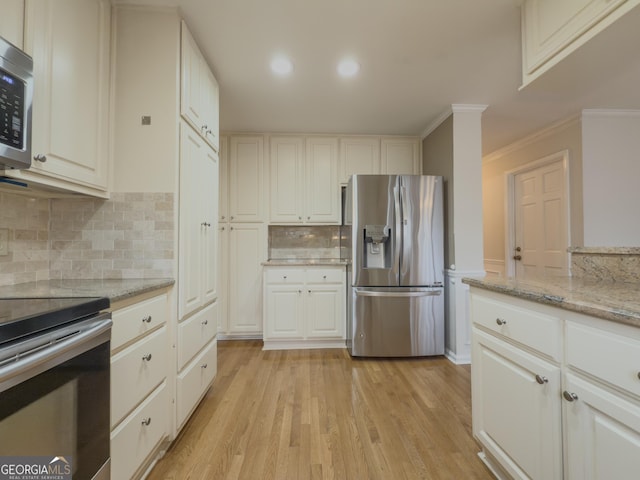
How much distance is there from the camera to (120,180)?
1.53m

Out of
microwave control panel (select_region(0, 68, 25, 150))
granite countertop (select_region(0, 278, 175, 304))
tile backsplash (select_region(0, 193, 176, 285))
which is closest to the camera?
microwave control panel (select_region(0, 68, 25, 150))

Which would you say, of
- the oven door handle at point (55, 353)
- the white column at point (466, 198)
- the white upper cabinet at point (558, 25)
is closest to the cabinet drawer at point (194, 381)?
the oven door handle at point (55, 353)

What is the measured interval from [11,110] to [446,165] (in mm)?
2972

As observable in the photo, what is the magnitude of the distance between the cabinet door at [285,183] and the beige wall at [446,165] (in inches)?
57.6

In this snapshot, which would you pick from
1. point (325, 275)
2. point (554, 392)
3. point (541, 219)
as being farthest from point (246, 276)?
point (541, 219)

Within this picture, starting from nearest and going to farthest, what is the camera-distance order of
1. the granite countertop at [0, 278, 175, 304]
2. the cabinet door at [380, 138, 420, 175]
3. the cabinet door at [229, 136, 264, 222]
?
the granite countertop at [0, 278, 175, 304] < the cabinet door at [229, 136, 264, 222] < the cabinet door at [380, 138, 420, 175]

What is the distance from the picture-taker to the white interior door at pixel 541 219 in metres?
3.10

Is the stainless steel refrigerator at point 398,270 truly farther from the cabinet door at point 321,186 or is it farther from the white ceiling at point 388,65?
the white ceiling at point 388,65

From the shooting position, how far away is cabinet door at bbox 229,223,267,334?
125 inches

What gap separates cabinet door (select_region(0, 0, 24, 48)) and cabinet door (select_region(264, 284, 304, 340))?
2.35 meters

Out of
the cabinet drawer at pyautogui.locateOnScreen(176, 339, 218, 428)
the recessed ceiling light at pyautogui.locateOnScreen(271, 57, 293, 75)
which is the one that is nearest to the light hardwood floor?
the cabinet drawer at pyautogui.locateOnScreen(176, 339, 218, 428)

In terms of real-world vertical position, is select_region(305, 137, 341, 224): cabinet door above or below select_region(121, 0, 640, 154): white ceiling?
below

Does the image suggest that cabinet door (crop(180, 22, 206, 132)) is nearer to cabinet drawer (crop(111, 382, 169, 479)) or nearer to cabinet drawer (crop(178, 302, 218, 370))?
cabinet drawer (crop(178, 302, 218, 370))

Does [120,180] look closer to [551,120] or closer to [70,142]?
[70,142]
